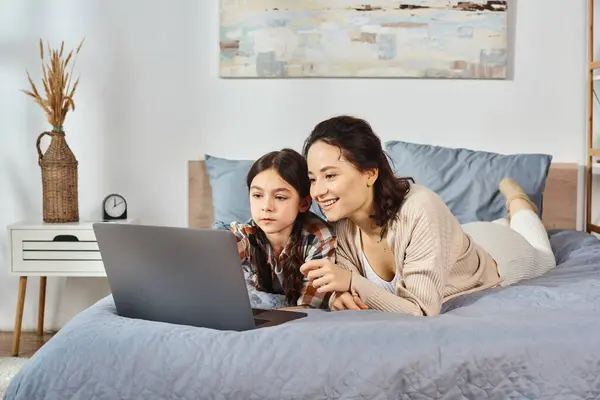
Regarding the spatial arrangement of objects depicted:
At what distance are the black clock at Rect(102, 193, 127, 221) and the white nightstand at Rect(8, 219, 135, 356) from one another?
0.25 metres

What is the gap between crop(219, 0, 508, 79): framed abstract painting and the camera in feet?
11.1

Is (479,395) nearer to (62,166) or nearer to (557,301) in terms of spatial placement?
(557,301)

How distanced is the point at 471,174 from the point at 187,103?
1.23m

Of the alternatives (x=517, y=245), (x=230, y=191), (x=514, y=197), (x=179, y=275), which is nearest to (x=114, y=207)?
(x=230, y=191)

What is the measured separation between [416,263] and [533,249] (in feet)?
2.84

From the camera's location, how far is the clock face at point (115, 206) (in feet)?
11.3

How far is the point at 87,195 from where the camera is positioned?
352 cm

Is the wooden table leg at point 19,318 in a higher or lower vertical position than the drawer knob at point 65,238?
lower

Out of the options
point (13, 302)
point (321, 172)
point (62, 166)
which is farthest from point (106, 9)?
point (321, 172)

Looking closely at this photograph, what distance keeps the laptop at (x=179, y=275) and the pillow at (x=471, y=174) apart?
1.50 m

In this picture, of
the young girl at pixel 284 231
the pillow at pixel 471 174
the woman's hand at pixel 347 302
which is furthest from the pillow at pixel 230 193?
the woman's hand at pixel 347 302

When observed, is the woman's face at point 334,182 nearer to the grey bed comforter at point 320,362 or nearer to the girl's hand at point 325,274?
the girl's hand at point 325,274

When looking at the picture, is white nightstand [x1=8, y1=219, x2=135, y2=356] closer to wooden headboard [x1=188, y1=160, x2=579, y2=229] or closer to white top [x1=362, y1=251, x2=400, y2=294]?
white top [x1=362, y1=251, x2=400, y2=294]

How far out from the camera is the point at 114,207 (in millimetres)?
3451
